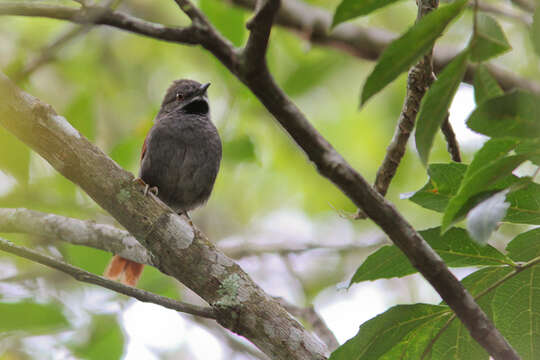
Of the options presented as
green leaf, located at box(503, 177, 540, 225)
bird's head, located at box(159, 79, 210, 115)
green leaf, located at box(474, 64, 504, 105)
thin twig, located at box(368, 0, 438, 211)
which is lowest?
green leaf, located at box(503, 177, 540, 225)

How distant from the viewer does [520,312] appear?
6.82 feet

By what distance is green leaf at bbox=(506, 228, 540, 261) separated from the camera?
1996 millimetres

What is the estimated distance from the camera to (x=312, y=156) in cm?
170

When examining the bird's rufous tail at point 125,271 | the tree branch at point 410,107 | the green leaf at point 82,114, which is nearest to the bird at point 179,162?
the bird's rufous tail at point 125,271

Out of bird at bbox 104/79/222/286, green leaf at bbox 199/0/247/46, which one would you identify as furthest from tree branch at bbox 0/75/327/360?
bird at bbox 104/79/222/286

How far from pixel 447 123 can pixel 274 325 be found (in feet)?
4.45

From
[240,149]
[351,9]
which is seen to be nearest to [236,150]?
[240,149]

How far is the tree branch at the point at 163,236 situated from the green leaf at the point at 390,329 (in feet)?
1.36

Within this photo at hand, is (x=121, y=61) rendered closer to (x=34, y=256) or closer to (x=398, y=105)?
(x=398, y=105)

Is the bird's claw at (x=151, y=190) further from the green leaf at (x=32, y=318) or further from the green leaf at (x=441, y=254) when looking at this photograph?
the green leaf at (x=441, y=254)

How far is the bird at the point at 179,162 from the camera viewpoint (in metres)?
4.58

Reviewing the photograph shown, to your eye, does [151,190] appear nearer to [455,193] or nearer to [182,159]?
[182,159]

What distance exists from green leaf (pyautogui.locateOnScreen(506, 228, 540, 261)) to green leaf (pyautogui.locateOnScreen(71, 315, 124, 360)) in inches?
103

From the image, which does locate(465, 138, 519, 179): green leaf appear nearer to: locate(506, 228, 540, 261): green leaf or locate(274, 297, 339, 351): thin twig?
locate(506, 228, 540, 261): green leaf
